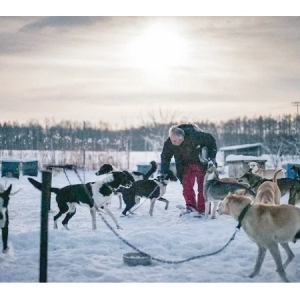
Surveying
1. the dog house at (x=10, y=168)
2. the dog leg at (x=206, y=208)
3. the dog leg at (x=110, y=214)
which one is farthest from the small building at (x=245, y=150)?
the dog house at (x=10, y=168)

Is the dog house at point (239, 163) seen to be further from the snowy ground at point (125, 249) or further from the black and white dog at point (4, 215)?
the black and white dog at point (4, 215)

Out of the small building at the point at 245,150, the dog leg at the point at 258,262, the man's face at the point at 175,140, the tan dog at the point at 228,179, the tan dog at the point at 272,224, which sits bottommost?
the dog leg at the point at 258,262

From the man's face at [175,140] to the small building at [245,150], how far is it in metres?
0.52

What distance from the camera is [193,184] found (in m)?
5.50

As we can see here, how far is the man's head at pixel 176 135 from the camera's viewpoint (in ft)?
16.6

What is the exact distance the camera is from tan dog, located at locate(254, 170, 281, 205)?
4.55 metres

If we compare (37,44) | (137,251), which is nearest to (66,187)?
(137,251)

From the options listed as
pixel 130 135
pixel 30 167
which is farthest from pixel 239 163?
pixel 30 167

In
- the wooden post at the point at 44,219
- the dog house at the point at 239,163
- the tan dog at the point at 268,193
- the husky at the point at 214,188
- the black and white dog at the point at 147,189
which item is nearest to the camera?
the wooden post at the point at 44,219

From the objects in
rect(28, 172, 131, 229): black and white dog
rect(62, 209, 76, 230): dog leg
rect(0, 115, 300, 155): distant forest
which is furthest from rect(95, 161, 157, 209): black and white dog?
rect(62, 209, 76, 230): dog leg

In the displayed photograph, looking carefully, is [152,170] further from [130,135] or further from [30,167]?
[30,167]

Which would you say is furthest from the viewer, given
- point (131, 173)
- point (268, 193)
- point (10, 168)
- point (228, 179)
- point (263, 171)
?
point (228, 179)

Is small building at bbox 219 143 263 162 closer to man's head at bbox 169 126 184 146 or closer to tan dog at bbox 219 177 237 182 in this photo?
tan dog at bbox 219 177 237 182

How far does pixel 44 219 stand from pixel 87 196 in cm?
126
